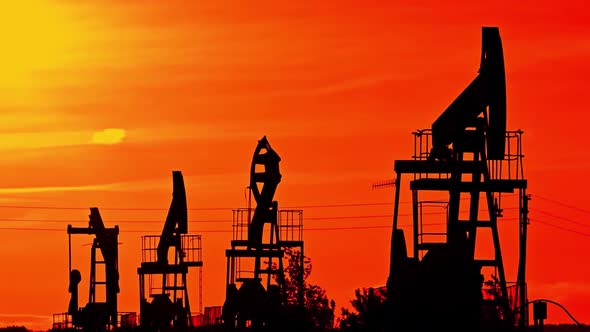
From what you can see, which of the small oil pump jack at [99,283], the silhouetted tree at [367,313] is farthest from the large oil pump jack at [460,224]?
the small oil pump jack at [99,283]

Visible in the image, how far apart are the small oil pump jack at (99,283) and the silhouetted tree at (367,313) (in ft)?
75.6

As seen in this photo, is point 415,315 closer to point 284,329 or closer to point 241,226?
point 284,329

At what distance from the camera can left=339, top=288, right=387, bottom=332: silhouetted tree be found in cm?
4419

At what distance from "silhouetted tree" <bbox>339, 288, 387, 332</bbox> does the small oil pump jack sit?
23.0 metres

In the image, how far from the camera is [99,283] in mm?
74562

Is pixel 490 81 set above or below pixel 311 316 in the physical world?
above

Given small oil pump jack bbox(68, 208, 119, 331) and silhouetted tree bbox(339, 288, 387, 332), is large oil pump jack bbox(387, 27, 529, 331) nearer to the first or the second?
silhouetted tree bbox(339, 288, 387, 332)

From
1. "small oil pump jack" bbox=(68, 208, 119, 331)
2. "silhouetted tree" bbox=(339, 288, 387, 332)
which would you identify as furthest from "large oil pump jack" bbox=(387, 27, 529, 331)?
"small oil pump jack" bbox=(68, 208, 119, 331)

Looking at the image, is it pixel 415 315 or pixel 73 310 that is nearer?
pixel 415 315

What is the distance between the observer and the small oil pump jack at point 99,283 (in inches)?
2810

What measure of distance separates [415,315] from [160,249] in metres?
43.1

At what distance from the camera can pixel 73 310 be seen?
238ft

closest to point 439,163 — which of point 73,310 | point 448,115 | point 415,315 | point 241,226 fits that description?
point 448,115

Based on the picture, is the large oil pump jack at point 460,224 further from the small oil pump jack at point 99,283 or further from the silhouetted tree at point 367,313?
the small oil pump jack at point 99,283
